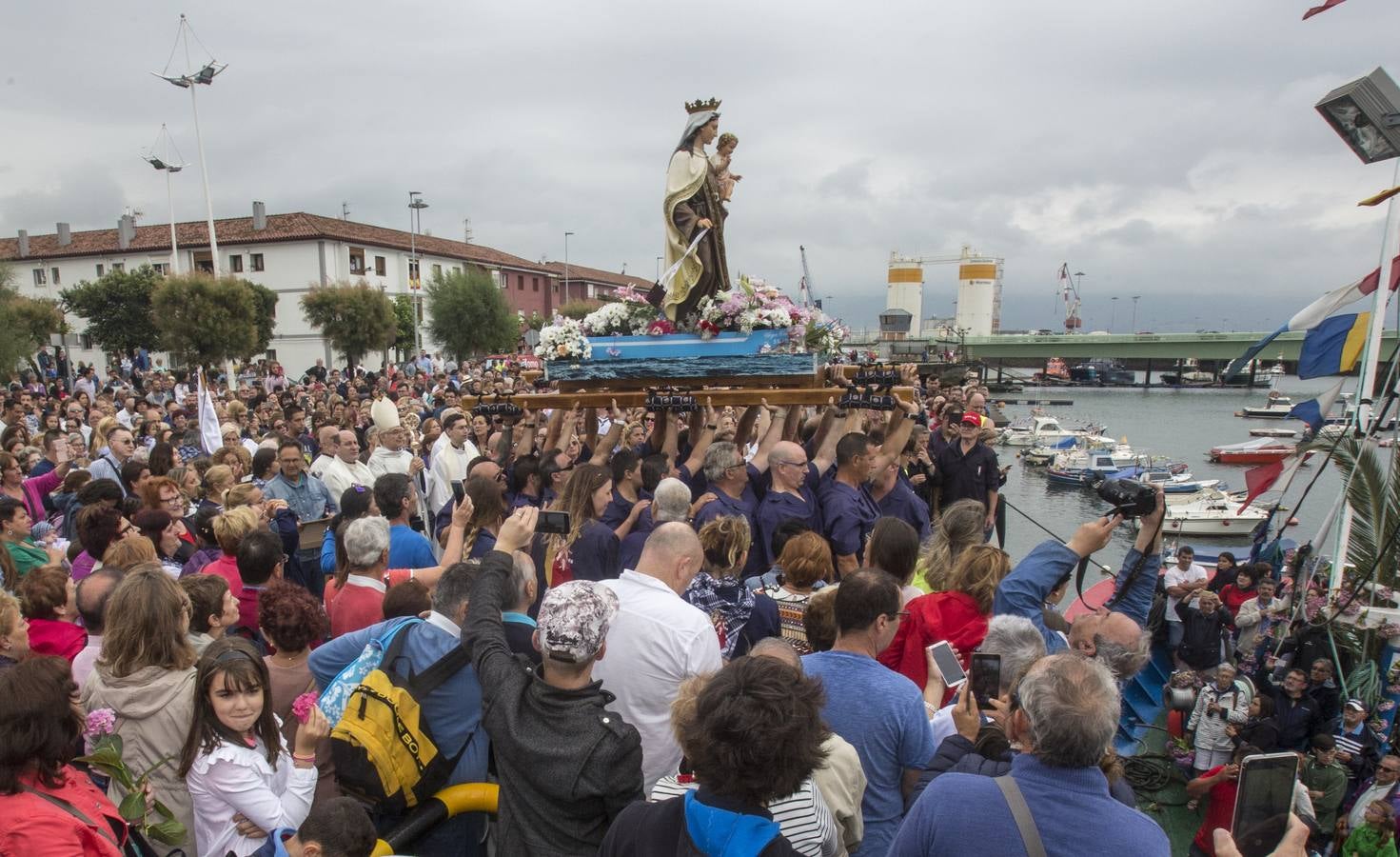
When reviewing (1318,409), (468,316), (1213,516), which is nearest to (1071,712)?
(1318,409)

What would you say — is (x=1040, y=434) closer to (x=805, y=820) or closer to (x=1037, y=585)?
(x=1037, y=585)

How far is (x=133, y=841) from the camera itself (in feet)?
9.73

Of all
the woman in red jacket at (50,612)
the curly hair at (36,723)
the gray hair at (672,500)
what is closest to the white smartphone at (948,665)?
the gray hair at (672,500)

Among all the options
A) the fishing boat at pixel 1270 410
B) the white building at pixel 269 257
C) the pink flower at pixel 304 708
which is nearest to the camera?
the pink flower at pixel 304 708

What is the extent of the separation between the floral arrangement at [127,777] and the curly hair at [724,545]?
2.40 metres

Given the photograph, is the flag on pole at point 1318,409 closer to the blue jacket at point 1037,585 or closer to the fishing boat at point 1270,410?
the blue jacket at point 1037,585

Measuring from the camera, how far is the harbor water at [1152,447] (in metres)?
27.5

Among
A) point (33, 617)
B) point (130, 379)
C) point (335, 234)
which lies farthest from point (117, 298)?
point (33, 617)

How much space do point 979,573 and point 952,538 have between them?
624mm

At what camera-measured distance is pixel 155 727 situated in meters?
3.24

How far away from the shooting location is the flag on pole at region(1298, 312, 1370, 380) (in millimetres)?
7664

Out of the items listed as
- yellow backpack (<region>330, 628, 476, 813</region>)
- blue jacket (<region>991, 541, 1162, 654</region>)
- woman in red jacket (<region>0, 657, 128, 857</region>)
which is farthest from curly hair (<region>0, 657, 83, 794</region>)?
blue jacket (<region>991, 541, 1162, 654</region>)

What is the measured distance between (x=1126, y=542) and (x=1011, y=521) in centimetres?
317

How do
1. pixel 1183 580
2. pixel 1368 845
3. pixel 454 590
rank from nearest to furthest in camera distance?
pixel 454 590 < pixel 1368 845 < pixel 1183 580
